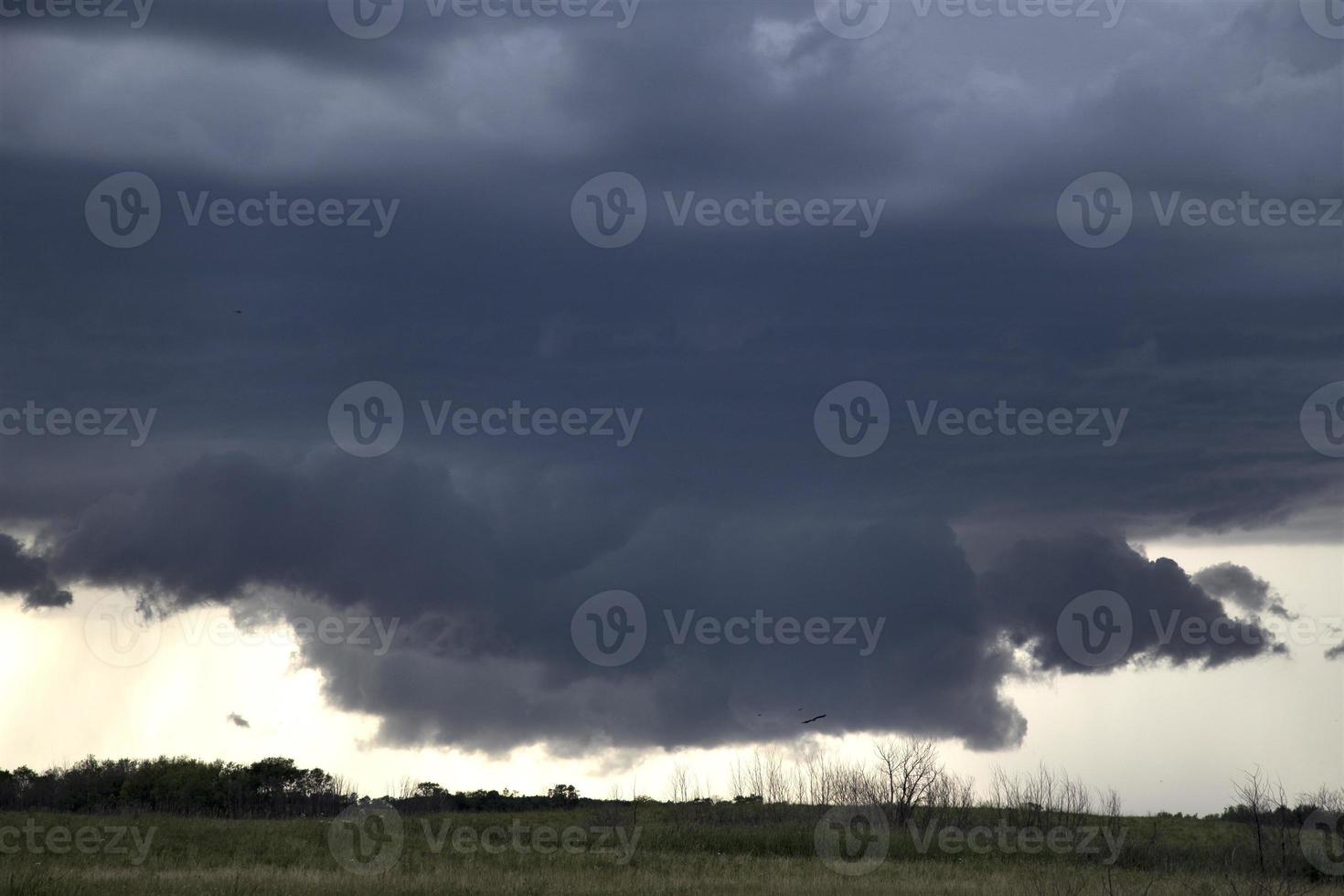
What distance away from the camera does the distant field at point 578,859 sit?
44438 millimetres

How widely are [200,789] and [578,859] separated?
204ft

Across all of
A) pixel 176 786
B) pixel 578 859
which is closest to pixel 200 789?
pixel 176 786

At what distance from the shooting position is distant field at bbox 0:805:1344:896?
146 feet

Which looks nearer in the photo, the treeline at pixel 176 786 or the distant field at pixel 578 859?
the distant field at pixel 578 859

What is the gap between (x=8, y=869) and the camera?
45062 millimetres

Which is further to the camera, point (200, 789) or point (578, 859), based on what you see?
point (200, 789)

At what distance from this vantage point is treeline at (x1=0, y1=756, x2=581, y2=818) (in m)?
105

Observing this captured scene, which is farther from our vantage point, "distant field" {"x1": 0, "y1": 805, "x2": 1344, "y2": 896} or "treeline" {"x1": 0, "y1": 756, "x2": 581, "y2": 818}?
"treeline" {"x1": 0, "y1": 756, "x2": 581, "y2": 818}

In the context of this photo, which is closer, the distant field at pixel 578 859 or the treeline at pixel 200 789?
the distant field at pixel 578 859

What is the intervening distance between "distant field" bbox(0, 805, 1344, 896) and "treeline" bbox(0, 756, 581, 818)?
22.8 meters

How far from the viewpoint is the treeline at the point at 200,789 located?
343 ft

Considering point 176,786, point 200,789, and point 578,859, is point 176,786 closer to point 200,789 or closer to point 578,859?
point 200,789

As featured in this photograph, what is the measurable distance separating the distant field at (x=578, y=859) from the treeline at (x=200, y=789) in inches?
897

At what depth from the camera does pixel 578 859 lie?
189 ft
